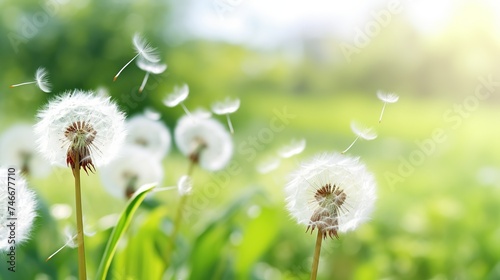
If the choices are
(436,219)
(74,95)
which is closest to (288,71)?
(436,219)

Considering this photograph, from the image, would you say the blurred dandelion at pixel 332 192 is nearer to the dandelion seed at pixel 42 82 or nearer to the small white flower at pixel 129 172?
the dandelion seed at pixel 42 82

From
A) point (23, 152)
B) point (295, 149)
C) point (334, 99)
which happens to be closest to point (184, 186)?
point (295, 149)

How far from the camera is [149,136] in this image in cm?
142

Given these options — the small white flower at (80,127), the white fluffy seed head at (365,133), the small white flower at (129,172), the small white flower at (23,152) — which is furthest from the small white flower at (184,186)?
the small white flower at (23,152)

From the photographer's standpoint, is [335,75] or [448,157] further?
[335,75]

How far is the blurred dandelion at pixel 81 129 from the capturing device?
0.71 metres

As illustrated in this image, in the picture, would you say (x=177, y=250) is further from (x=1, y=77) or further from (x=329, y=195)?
(x=1, y=77)

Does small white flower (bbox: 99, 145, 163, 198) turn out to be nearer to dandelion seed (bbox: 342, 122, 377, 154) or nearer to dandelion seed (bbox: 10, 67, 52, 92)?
dandelion seed (bbox: 10, 67, 52, 92)

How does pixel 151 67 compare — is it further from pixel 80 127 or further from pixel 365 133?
pixel 365 133

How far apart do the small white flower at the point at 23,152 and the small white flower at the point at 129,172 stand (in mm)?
237

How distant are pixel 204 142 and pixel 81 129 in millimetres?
579

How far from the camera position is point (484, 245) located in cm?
218

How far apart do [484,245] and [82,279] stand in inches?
67.8

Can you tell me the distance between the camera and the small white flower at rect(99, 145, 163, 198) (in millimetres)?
1239
